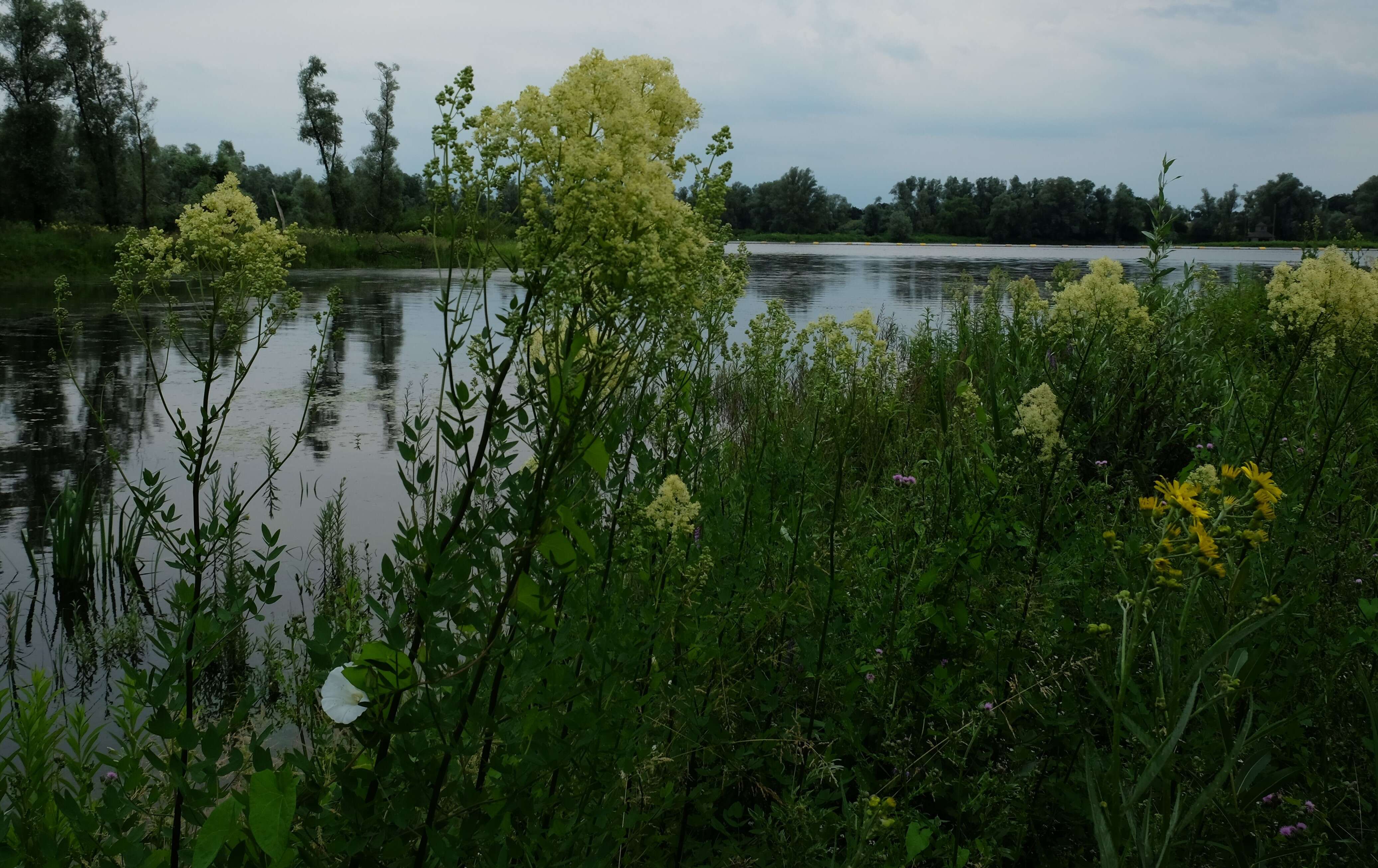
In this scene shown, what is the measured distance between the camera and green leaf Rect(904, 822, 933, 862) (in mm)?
1667

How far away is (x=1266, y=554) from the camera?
114 inches

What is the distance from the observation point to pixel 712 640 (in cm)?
254

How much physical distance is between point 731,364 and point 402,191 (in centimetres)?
4208

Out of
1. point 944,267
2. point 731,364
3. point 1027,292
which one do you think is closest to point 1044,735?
point 1027,292

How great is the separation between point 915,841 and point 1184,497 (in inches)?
34.0

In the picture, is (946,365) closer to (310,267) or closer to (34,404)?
(34,404)

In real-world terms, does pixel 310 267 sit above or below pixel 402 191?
below

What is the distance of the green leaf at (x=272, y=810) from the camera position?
4.10 ft

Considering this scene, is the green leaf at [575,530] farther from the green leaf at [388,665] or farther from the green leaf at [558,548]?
the green leaf at [388,665]

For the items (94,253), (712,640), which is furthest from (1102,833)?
(94,253)

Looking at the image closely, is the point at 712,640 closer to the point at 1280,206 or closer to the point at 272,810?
the point at 272,810

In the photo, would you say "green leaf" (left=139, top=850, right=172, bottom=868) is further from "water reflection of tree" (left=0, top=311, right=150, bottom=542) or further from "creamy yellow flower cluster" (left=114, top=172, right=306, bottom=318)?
"water reflection of tree" (left=0, top=311, right=150, bottom=542)

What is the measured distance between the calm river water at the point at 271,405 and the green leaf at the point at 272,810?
2.31 m

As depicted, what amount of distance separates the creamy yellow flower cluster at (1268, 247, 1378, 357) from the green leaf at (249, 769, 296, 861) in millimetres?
3822
